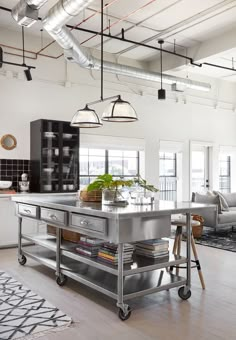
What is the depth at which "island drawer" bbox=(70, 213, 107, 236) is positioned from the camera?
10.6ft

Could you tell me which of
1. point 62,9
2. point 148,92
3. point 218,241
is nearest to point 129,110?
point 62,9

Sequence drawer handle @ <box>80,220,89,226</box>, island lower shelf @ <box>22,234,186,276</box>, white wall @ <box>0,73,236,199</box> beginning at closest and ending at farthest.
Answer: island lower shelf @ <box>22,234,186,276</box> < drawer handle @ <box>80,220,89,226</box> < white wall @ <box>0,73,236,199</box>

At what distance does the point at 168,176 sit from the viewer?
30.5 feet

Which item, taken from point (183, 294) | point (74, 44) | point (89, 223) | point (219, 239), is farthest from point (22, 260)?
point (219, 239)

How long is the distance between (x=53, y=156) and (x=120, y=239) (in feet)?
12.9

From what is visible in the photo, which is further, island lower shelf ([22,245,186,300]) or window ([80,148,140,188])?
window ([80,148,140,188])

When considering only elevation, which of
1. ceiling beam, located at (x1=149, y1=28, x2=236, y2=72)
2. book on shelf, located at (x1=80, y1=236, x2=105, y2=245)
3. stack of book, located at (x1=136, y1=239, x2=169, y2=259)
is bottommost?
stack of book, located at (x1=136, y1=239, x2=169, y2=259)

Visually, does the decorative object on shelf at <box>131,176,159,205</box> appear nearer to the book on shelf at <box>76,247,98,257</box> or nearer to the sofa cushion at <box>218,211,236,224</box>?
the book on shelf at <box>76,247,98,257</box>

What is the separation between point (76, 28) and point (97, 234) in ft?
13.3

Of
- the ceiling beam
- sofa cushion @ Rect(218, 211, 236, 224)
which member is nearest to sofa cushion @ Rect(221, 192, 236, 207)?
sofa cushion @ Rect(218, 211, 236, 224)

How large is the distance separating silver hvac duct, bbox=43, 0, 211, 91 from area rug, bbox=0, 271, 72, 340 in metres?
3.24

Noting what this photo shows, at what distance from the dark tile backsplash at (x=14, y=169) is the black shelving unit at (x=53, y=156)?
15cm

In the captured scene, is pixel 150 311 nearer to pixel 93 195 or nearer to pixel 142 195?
pixel 142 195

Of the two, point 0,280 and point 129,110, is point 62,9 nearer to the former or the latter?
point 129,110
